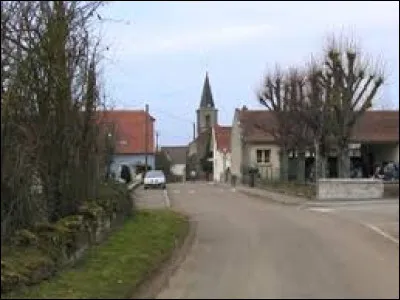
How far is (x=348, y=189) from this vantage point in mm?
39094

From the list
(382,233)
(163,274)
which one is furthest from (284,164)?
(163,274)

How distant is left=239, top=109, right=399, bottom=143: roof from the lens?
194ft

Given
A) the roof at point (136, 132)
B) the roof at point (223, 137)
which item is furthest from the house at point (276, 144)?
the roof at point (223, 137)

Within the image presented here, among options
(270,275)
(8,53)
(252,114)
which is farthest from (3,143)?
(252,114)

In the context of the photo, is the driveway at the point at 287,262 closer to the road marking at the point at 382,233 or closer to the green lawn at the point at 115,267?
the road marking at the point at 382,233

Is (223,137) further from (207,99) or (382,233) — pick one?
(382,233)

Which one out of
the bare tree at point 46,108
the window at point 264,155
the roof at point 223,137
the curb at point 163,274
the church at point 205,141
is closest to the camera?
the curb at point 163,274

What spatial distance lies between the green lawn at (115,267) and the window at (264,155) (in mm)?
48335

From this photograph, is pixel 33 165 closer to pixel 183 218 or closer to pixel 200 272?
pixel 200 272

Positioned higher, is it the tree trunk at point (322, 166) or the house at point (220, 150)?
the house at point (220, 150)

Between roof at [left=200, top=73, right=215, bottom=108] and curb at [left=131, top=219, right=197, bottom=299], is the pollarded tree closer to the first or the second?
curb at [left=131, top=219, right=197, bottom=299]

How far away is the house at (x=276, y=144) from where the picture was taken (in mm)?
57719

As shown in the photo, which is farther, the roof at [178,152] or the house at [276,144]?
the roof at [178,152]

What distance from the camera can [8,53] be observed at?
12.6 meters
